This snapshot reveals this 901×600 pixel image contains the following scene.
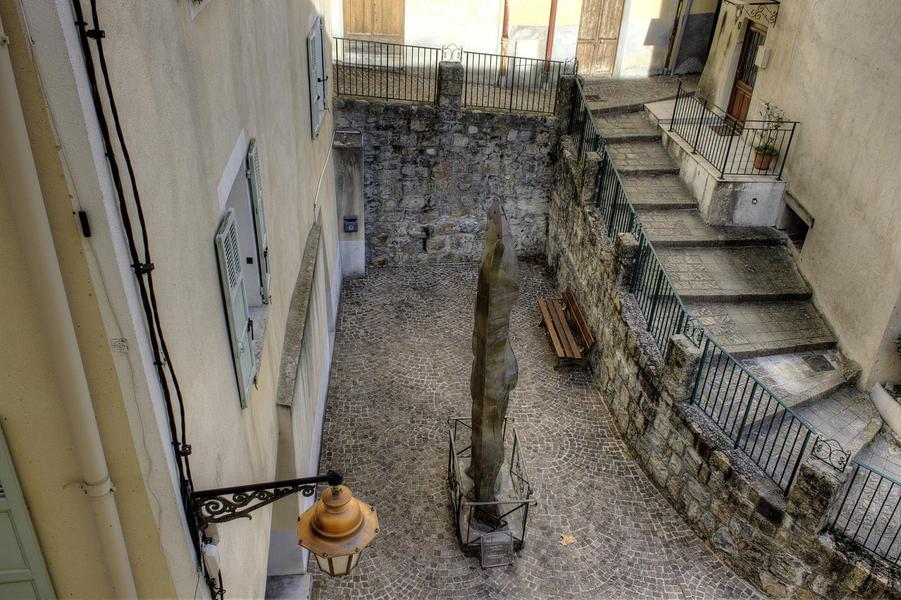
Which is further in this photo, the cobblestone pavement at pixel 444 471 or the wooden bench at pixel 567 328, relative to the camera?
the wooden bench at pixel 567 328

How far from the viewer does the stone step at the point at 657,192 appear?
12.0 m

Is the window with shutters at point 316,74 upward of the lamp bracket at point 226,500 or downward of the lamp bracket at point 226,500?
upward

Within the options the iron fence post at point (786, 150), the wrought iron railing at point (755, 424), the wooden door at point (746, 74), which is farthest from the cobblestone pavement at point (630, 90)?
the wrought iron railing at point (755, 424)

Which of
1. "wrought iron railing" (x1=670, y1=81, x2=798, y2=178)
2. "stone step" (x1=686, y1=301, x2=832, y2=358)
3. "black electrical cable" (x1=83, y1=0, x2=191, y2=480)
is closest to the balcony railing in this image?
"wrought iron railing" (x1=670, y1=81, x2=798, y2=178)

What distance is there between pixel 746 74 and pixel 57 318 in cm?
1383

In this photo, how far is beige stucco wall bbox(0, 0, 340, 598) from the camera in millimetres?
2395

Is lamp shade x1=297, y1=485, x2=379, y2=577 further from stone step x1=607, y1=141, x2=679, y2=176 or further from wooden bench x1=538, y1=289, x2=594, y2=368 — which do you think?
stone step x1=607, y1=141, x2=679, y2=176


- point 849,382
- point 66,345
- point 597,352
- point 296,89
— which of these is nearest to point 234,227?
point 66,345

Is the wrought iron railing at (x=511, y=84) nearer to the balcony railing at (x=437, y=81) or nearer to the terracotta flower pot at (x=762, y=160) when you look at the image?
the balcony railing at (x=437, y=81)

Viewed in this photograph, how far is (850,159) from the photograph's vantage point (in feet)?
31.9

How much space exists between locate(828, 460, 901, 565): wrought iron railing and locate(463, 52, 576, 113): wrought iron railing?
8.61 meters

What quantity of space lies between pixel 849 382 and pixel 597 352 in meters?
3.45

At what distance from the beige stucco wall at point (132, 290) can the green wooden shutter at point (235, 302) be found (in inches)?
3.1

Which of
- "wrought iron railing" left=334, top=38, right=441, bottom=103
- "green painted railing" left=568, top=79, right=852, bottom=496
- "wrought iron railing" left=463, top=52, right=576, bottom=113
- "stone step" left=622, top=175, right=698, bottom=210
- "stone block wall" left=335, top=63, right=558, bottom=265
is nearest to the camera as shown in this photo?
"green painted railing" left=568, top=79, right=852, bottom=496
